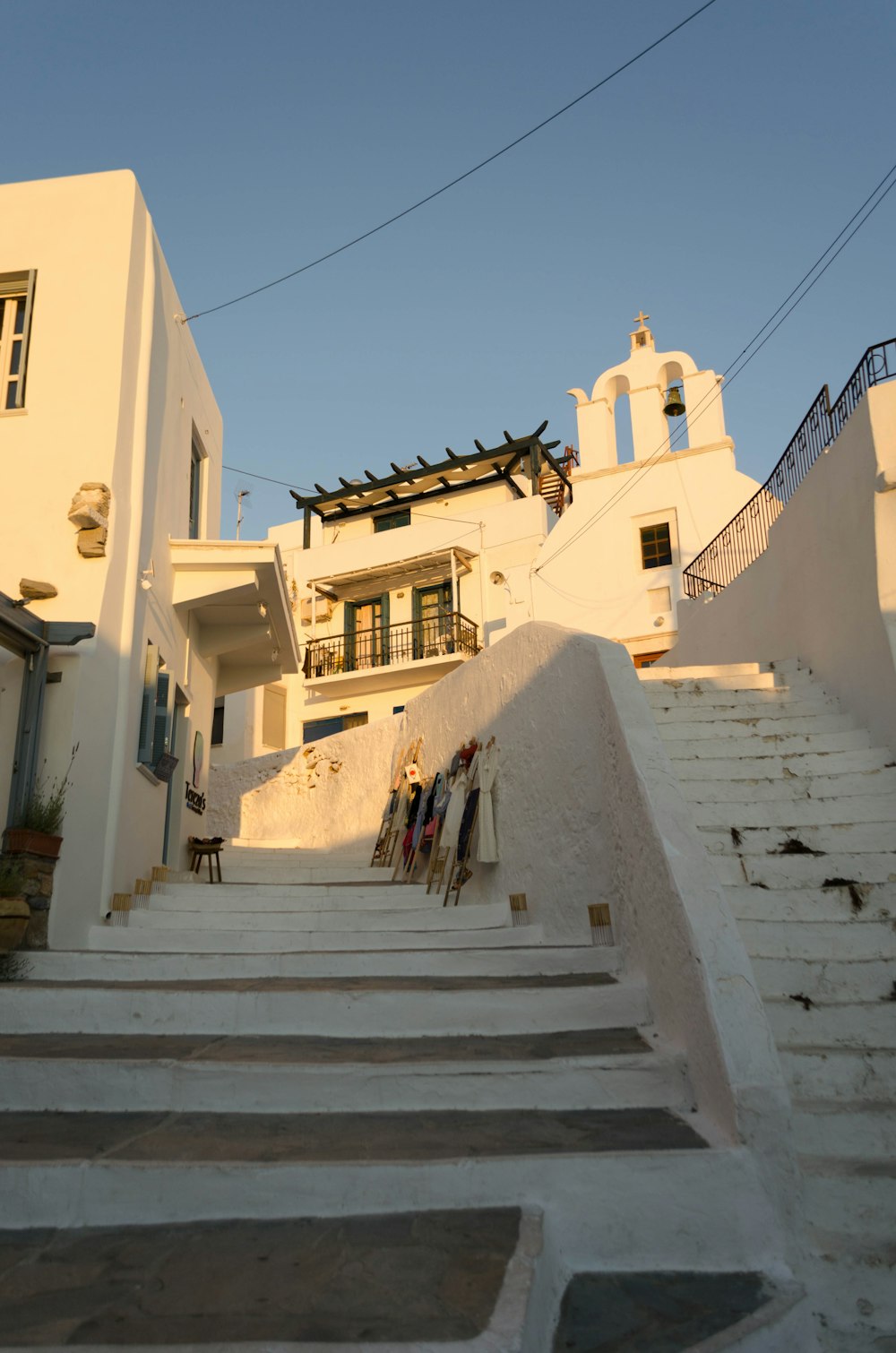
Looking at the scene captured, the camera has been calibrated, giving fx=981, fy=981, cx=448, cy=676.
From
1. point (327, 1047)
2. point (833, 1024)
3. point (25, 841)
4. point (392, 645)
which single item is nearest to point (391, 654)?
point (392, 645)

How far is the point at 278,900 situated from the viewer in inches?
317

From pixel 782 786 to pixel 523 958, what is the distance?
223 centimetres

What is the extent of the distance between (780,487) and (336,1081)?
850cm

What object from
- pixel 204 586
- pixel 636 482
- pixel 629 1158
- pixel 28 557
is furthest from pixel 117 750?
pixel 636 482

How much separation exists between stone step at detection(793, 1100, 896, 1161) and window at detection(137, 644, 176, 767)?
571 cm

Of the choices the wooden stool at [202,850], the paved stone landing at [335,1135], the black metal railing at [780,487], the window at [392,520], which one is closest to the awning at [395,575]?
the window at [392,520]

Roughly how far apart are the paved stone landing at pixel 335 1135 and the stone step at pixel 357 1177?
0.4 inches

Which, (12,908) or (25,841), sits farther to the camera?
(25,841)

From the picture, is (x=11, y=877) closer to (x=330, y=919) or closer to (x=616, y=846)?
(x=330, y=919)

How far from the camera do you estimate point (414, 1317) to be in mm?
2607

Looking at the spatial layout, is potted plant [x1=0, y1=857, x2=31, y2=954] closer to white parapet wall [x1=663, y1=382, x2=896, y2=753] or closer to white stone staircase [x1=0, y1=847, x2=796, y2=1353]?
white stone staircase [x1=0, y1=847, x2=796, y2=1353]

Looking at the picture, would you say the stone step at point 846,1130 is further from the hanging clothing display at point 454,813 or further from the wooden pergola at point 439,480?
the wooden pergola at point 439,480

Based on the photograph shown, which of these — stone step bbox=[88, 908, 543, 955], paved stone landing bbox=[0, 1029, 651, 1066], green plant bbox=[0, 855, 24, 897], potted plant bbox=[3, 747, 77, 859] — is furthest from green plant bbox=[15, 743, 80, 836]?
paved stone landing bbox=[0, 1029, 651, 1066]

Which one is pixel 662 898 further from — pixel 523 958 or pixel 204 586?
pixel 204 586
